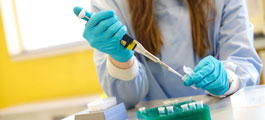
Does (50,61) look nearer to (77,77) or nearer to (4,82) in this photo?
(77,77)

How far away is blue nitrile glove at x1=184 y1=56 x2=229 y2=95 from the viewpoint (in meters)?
0.87

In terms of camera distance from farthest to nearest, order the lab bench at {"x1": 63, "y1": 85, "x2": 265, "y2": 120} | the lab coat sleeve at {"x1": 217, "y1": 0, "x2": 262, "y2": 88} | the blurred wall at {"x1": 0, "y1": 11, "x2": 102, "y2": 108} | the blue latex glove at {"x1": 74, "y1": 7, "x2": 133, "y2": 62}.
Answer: the blurred wall at {"x1": 0, "y1": 11, "x2": 102, "y2": 108}, the lab coat sleeve at {"x1": 217, "y1": 0, "x2": 262, "y2": 88}, the blue latex glove at {"x1": 74, "y1": 7, "x2": 133, "y2": 62}, the lab bench at {"x1": 63, "y1": 85, "x2": 265, "y2": 120}

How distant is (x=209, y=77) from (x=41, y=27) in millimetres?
2494

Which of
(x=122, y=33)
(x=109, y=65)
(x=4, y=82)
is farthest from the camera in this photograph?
(x=4, y=82)

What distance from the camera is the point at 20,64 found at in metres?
3.10

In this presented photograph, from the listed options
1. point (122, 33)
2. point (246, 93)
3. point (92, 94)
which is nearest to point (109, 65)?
point (122, 33)

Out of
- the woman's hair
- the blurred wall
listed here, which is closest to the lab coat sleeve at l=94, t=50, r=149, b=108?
the woman's hair

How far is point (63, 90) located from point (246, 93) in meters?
2.31

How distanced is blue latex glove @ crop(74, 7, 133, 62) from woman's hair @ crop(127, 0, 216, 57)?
0.99ft

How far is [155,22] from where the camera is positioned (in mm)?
1215

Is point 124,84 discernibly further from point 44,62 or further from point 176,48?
point 44,62

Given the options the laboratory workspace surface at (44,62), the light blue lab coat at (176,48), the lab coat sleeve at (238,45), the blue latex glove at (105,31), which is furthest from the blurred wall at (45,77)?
the blue latex glove at (105,31)

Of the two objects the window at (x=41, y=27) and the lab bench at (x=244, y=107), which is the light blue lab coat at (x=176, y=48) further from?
the window at (x=41, y=27)

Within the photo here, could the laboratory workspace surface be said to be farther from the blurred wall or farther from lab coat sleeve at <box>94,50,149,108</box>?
lab coat sleeve at <box>94,50,149,108</box>
